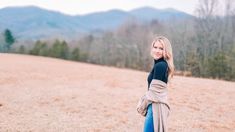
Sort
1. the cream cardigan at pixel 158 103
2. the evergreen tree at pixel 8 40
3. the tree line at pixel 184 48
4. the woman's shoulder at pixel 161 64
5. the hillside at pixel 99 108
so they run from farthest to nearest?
1. the evergreen tree at pixel 8 40
2. the tree line at pixel 184 48
3. the hillside at pixel 99 108
4. the cream cardigan at pixel 158 103
5. the woman's shoulder at pixel 161 64

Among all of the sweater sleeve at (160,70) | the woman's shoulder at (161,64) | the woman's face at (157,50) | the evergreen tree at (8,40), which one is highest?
the evergreen tree at (8,40)

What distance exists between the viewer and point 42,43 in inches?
2420

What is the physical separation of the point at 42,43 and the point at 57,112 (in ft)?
169

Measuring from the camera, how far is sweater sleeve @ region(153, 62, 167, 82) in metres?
Answer: 4.77

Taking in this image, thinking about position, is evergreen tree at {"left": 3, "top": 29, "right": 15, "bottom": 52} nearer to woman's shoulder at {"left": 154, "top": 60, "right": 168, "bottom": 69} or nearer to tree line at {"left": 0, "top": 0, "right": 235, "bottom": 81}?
tree line at {"left": 0, "top": 0, "right": 235, "bottom": 81}

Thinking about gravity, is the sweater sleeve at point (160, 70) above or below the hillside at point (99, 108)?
above

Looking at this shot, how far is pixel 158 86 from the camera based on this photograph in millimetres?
4848

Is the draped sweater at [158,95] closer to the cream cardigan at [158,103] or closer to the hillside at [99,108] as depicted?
the cream cardigan at [158,103]

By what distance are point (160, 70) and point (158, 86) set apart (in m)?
0.21

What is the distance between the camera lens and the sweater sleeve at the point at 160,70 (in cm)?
477

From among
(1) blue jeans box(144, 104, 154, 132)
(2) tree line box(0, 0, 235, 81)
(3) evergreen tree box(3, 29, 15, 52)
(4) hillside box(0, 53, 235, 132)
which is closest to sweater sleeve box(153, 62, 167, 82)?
(1) blue jeans box(144, 104, 154, 132)

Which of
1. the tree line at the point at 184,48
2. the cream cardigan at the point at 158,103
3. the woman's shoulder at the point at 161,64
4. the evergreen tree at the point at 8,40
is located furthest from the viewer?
the evergreen tree at the point at 8,40

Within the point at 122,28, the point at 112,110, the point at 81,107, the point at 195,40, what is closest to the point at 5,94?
the point at 81,107

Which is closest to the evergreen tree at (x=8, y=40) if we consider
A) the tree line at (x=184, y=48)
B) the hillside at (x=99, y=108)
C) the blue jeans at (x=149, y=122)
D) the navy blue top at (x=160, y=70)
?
the tree line at (x=184, y=48)
